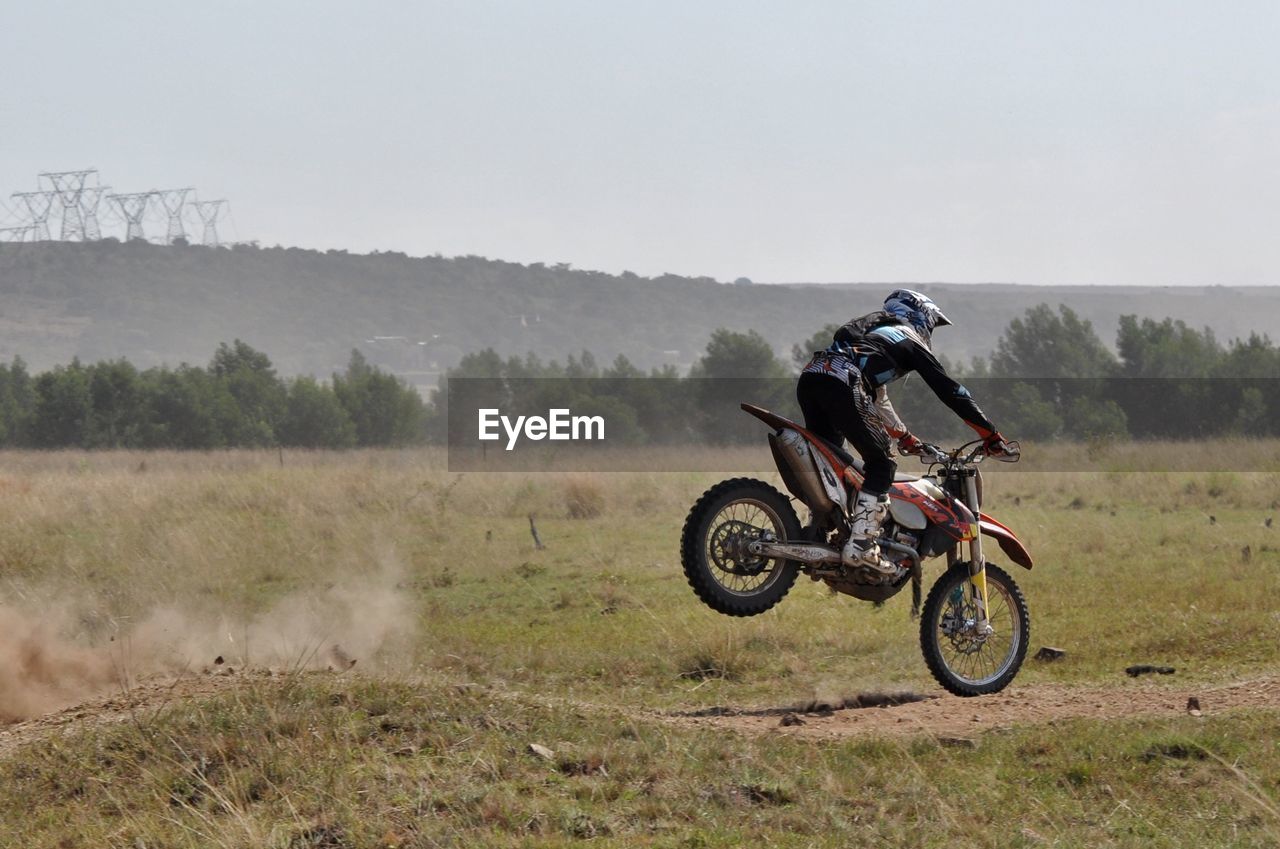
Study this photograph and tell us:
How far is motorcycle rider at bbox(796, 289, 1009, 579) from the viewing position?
955 centimetres

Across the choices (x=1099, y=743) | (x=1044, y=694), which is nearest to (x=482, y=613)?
(x=1044, y=694)

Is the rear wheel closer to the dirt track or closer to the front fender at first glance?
the dirt track

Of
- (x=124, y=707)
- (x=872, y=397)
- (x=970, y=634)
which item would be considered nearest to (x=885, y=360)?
(x=872, y=397)

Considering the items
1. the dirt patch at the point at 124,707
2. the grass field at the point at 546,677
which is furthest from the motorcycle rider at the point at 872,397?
the dirt patch at the point at 124,707

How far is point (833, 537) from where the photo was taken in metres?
9.69

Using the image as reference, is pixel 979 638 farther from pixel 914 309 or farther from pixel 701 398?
pixel 701 398

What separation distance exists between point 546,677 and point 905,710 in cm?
357

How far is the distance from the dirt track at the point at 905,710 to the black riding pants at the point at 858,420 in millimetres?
1616

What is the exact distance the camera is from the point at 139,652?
40.6 ft

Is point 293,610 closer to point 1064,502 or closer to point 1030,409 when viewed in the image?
point 1064,502

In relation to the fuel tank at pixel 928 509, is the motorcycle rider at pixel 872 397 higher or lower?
higher

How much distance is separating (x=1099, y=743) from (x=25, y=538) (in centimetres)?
1669

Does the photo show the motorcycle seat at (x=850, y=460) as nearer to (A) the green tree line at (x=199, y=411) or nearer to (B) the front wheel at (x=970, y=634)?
(B) the front wheel at (x=970, y=634)

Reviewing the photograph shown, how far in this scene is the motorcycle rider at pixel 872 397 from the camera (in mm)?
9555
